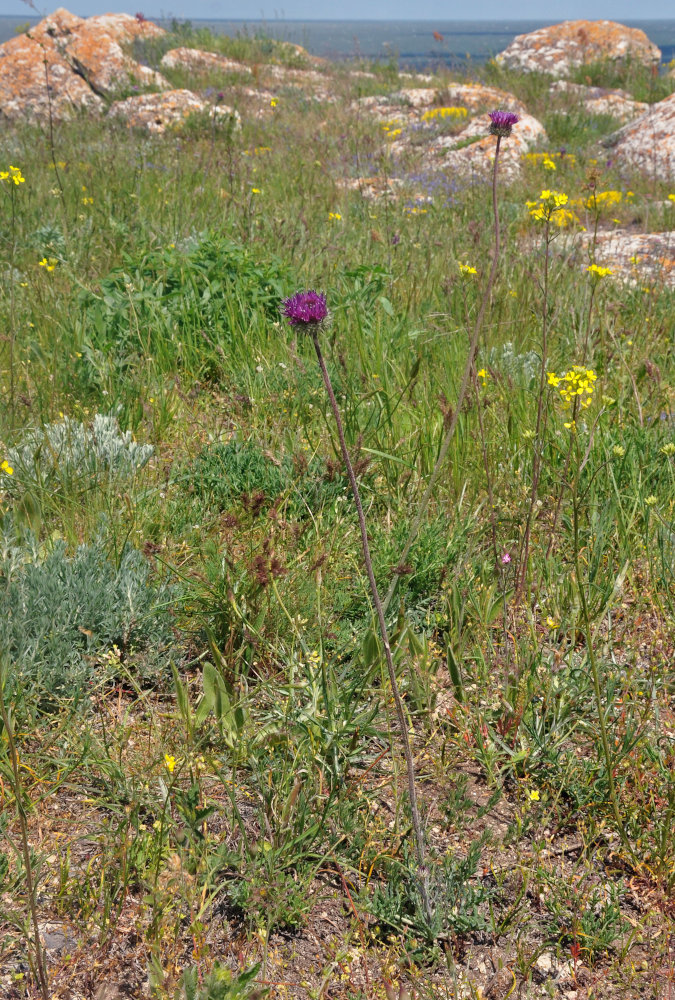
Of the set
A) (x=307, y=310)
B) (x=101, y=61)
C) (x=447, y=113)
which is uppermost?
(x=101, y=61)

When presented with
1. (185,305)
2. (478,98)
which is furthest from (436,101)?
(185,305)

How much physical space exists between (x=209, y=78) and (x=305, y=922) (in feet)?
43.9

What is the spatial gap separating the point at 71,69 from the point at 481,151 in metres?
8.07

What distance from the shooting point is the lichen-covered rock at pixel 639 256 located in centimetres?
459

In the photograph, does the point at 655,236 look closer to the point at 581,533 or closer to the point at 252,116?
the point at 581,533

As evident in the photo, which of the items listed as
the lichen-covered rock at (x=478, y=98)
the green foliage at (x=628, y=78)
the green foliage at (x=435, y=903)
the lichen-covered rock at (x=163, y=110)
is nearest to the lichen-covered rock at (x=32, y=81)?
the lichen-covered rock at (x=163, y=110)

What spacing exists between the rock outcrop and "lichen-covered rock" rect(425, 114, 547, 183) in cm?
519

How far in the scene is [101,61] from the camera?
13.1 m

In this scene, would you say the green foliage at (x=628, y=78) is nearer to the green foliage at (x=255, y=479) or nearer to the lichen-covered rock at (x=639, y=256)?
the lichen-covered rock at (x=639, y=256)

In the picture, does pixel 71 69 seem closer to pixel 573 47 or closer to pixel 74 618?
pixel 573 47

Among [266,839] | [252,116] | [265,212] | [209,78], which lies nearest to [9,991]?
[266,839]

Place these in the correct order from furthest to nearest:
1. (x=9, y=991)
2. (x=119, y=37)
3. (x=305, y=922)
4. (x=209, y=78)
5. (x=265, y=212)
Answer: (x=119, y=37) < (x=209, y=78) < (x=265, y=212) < (x=305, y=922) < (x=9, y=991)

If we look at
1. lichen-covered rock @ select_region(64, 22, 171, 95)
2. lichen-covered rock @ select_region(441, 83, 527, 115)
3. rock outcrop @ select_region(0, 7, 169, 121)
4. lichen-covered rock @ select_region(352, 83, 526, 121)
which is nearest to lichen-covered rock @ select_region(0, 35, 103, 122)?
rock outcrop @ select_region(0, 7, 169, 121)

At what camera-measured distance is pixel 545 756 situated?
6.29ft
